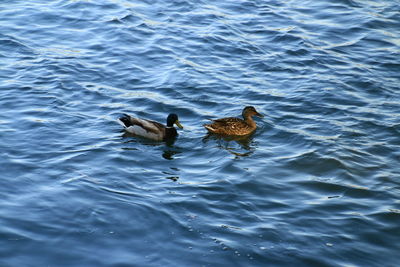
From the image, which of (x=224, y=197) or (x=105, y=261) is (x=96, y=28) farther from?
(x=105, y=261)

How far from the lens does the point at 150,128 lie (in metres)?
14.3

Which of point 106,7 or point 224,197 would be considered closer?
point 224,197

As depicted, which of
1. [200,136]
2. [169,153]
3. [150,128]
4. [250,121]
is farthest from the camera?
[250,121]

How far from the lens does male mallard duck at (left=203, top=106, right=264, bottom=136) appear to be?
14.4 meters

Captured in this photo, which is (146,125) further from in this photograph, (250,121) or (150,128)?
(250,121)

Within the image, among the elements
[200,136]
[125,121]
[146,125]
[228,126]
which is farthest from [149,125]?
[228,126]

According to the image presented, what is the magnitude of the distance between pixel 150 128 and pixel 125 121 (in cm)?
56

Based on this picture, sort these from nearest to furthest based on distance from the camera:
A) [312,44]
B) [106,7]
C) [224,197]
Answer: [224,197], [312,44], [106,7]

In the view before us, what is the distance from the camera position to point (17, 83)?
54.9 ft

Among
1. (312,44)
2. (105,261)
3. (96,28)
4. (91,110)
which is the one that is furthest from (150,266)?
(96,28)

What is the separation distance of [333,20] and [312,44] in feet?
8.03

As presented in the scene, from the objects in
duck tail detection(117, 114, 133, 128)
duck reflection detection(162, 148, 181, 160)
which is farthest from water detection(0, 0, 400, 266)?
duck tail detection(117, 114, 133, 128)

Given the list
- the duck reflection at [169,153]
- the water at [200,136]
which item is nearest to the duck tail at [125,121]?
the water at [200,136]

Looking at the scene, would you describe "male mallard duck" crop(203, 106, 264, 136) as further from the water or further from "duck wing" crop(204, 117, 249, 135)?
the water
